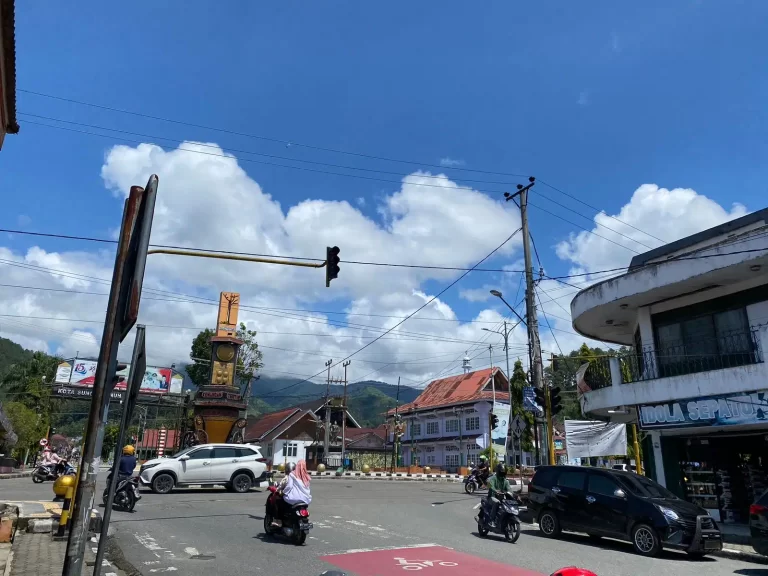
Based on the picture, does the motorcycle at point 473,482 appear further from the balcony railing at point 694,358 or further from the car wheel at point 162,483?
the car wheel at point 162,483

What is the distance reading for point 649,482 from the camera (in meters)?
11.9

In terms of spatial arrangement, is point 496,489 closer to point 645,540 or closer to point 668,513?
point 645,540

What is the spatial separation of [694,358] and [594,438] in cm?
642

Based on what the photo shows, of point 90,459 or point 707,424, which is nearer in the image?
point 90,459

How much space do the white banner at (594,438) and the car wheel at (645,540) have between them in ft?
35.0

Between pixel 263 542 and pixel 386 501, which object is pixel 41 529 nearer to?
pixel 263 542

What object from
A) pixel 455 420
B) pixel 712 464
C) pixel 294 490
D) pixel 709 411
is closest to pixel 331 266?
pixel 294 490

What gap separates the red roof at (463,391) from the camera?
5300 centimetres

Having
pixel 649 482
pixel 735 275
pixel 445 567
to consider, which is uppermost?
pixel 735 275

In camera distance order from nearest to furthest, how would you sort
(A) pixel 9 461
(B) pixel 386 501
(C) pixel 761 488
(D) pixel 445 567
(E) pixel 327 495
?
(D) pixel 445 567, (C) pixel 761 488, (B) pixel 386 501, (E) pixel 327 495, (A) pixel 9 461

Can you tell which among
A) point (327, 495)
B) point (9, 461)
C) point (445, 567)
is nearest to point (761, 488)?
point (445, 567)

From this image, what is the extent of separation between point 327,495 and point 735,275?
1462 centimetres

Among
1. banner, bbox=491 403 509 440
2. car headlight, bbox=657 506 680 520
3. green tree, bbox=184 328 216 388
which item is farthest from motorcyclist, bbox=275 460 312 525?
green tree, bbox=184 328 216 388

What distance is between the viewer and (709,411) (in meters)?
14.2
